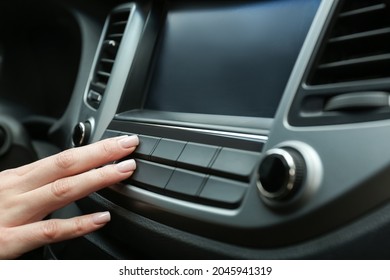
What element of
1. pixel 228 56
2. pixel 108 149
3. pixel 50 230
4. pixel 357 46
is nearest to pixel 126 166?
pixel 108 149

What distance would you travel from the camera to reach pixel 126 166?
2.13ft

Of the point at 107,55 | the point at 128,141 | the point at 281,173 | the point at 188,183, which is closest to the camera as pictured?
the point at 281,173

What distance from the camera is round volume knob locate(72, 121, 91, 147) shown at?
2.75 ft

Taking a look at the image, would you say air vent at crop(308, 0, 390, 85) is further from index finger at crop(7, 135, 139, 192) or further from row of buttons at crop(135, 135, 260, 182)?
index finger at crop(7, 135, 139, 192)

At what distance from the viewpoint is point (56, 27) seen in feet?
3.95

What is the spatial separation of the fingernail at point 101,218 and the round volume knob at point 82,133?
0.22 metres

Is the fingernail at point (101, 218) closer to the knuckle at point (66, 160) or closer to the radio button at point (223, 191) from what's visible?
the knuckle at point (66, 160)

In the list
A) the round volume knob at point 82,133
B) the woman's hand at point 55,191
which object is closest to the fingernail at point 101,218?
the woman's hand at point 55,191

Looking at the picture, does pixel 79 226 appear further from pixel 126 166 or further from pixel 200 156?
pixel 200 156

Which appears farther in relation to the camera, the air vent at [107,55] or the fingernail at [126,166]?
the air vent at [107,55]

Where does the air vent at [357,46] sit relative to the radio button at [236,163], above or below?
above

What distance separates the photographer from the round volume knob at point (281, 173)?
0.44m

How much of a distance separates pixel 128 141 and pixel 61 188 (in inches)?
5.1

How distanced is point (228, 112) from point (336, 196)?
0.93 ft
